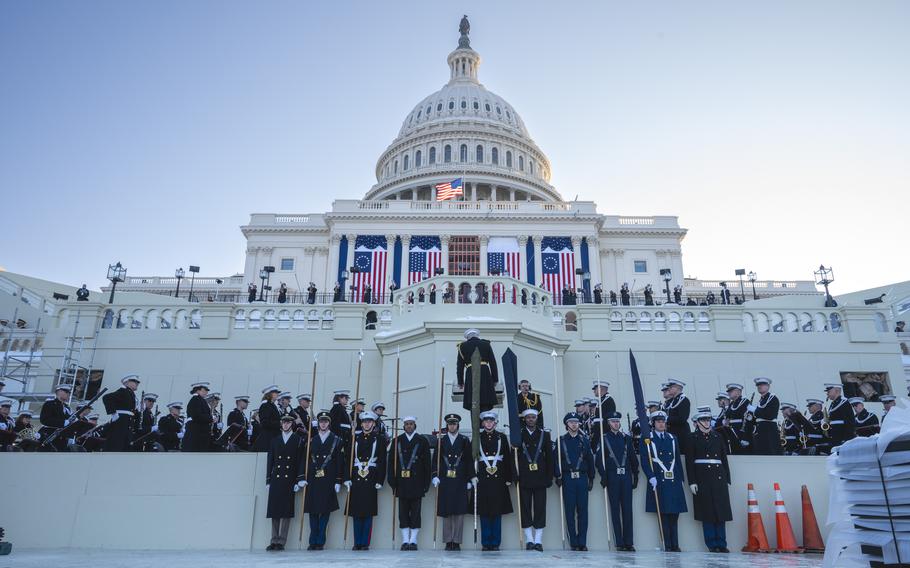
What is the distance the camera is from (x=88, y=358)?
60.0ft

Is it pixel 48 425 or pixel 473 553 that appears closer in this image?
pixel 473 553

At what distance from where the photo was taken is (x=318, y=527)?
983 centimetres

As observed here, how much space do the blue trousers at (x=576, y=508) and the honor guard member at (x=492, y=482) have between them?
894 mm

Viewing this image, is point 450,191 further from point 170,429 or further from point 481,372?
point 481,372

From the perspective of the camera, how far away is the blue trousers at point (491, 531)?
9.72 meters

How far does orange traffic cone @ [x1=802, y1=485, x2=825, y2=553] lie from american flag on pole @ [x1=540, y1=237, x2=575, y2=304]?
37632 mm

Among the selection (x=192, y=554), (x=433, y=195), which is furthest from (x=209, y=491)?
(x=433, y=195)

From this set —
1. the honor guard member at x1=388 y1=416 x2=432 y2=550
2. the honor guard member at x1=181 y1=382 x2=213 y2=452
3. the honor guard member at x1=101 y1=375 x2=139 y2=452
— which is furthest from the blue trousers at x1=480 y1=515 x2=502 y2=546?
the honor guard member at x1=101 y1=375 x2=139 y2=452

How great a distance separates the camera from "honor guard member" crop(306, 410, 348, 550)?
9.80 m

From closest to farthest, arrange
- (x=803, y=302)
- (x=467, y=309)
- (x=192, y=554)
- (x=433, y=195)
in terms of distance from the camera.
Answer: (x=192, y=554)
(x=467, y=309)
(x=803, y=302)
(x=433, y=195)

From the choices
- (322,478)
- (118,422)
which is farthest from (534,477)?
(118,422)

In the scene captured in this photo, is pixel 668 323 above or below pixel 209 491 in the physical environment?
above

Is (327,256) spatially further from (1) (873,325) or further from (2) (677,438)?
(2) (677,438)

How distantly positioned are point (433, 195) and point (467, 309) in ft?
178
